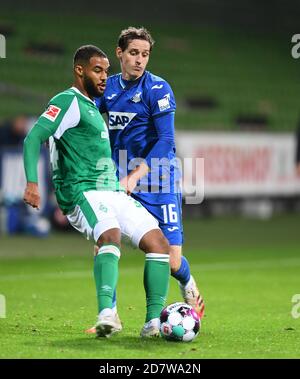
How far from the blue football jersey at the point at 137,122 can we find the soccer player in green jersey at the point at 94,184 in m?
0.53

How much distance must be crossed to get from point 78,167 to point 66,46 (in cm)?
1711

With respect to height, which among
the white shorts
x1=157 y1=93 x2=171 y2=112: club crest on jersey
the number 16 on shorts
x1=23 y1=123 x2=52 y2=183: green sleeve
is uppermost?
x1=157 y1=93 x2=171 y2=112: club crest on jersey

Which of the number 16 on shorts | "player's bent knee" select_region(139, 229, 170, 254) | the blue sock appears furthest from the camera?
the blue sock

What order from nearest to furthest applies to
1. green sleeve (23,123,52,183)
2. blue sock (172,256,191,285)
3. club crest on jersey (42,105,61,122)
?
green sleeve (23,123,52,183), club crest on jersey (42,105,61,122), blue sock (172,256,191,285)

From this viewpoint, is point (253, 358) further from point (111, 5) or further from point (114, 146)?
point (111, 5)

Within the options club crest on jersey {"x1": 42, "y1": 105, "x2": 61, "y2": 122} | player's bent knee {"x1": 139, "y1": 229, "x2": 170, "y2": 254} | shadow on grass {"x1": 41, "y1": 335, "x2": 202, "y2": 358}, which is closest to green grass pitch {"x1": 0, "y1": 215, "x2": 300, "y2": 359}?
shadow on grass {"x1": 41, "y1": 335, "x2": 202, "y2": 358}

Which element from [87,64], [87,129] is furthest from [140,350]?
[87,64]

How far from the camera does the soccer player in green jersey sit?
603 centimetres

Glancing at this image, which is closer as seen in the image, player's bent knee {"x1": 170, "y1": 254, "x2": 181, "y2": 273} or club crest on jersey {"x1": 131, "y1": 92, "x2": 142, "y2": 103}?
club crest on jersey {"x1": 131, "y1": 92, "x2": 142, "y2": 103}

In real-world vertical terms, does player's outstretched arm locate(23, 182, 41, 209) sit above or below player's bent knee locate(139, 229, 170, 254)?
above

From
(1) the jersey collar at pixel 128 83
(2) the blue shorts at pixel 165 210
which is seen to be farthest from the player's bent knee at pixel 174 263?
(1) the jersey collar at pixel 128 83

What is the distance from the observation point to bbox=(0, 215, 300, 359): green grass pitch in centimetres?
588

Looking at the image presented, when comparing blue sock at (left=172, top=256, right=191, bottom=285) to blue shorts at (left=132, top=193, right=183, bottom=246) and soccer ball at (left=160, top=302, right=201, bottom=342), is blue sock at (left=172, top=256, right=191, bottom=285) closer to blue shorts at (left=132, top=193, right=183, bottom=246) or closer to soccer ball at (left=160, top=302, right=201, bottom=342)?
blue shorts at (left=132, top=193, right=183, bottom=246)

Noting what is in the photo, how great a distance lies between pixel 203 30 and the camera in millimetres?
27500
